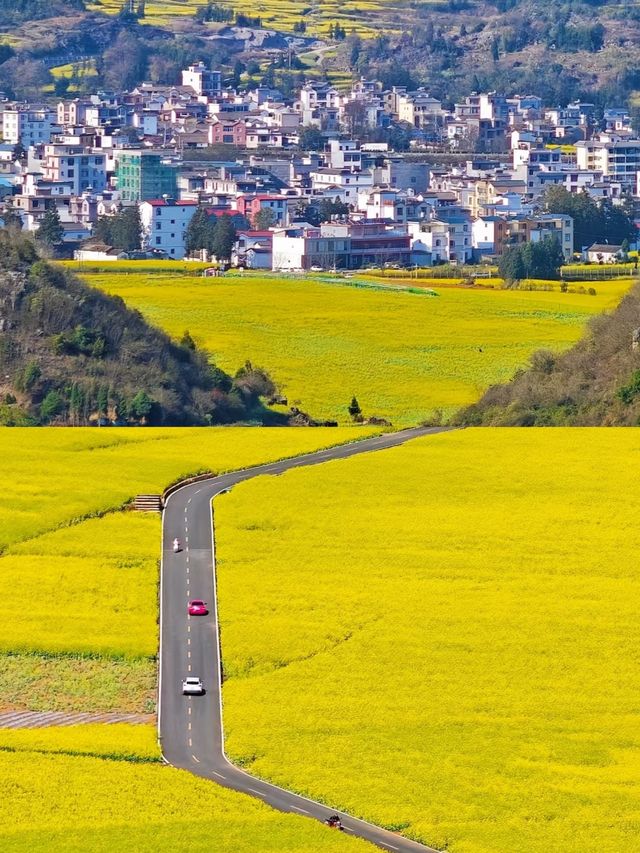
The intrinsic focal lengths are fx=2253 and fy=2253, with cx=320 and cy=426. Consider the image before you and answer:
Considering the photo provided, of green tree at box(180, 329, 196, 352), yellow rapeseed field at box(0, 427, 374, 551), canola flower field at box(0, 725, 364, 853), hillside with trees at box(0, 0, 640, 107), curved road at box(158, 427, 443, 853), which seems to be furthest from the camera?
hillside with trees at box(0, 0, 640, 107)

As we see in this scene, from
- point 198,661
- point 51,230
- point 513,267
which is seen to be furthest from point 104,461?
point 51,230

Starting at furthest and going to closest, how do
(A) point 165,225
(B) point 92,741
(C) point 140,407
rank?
1. (A) point 165,225
2. (C) point 140,407
3. (B) point 92,741

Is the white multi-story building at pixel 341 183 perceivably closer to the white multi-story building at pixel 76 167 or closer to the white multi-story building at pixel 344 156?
the white multi-story building at pixel 344 156

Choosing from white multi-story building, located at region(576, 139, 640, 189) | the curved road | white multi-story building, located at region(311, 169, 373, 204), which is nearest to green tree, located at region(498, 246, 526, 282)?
white multi-story building, located at region(311, 169, 373, 204)

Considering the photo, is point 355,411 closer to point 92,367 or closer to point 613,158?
point 92,367

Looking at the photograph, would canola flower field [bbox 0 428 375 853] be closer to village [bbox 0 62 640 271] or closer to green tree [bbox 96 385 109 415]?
green tree [bbox 96 385 109 415]

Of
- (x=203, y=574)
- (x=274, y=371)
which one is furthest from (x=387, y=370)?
(x=203, y=574)
